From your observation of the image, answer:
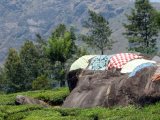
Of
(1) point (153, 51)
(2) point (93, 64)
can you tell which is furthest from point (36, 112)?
(1) point (153, 51)

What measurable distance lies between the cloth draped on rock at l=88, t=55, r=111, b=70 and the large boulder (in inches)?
21.5

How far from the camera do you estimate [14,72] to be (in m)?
83.8

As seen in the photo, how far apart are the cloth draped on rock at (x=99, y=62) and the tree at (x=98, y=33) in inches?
2389

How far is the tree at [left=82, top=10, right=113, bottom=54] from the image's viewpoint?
301ft

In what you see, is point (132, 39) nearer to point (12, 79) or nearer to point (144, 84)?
point (12, 79)

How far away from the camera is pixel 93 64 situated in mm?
29797

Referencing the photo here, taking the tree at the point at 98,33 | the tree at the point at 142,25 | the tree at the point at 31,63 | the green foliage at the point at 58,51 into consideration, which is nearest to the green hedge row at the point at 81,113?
the green foliage at the point at 58,51

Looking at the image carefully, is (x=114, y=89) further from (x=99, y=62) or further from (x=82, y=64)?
(x=82, y=64)

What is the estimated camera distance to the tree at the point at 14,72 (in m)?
82.3

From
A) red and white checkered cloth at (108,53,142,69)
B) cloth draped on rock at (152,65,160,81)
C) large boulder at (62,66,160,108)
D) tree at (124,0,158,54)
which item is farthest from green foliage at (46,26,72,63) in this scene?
cloth draped on rock at (152,65,160,81)

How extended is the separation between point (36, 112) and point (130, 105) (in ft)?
15.6

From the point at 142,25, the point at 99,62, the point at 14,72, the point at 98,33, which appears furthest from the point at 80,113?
the point at 98,33

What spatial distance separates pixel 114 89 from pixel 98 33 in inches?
2718

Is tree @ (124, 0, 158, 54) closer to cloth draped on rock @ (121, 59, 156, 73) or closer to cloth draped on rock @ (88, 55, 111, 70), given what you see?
cloth draped on rock @ (88, 55, 111, 70)
